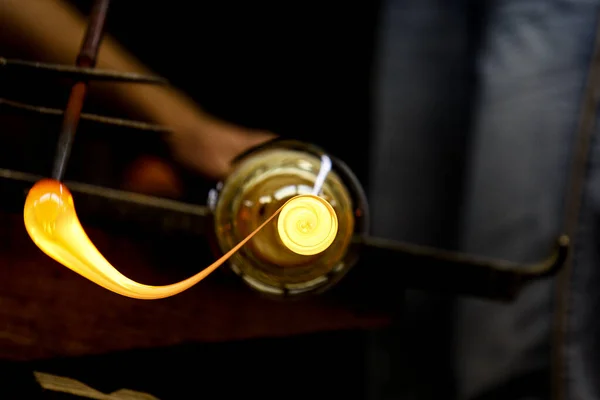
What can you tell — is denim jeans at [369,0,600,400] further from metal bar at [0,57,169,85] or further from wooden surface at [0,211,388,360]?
metal bar at [0,57,169,85]

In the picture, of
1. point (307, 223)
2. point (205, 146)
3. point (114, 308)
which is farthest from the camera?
point (205, 146)

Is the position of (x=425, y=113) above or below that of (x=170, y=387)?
above

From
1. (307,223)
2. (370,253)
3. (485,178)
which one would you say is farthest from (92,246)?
(485,178)

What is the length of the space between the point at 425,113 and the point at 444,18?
150mm

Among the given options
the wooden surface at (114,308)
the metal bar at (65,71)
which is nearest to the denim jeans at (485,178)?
the wooden surface at (114,308)

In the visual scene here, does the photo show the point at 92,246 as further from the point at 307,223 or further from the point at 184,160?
the point at 184,160

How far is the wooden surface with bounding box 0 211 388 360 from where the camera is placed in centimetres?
45

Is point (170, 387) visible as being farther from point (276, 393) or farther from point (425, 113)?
point (425, 113)

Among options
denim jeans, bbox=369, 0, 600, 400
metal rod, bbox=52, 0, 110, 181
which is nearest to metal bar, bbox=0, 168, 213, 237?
metal rod, bbox=52, 0, 110, 181

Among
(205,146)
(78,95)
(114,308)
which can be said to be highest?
(205,146)

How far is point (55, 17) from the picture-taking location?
61 centimetres

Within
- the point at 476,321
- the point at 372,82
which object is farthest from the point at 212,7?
the point at 476,321

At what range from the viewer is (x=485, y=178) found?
2.55 feet

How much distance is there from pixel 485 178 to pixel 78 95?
0.61m
